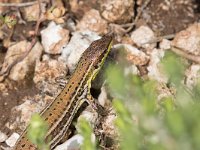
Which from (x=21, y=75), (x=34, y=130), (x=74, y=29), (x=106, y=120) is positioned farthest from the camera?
(x=74, y=29)

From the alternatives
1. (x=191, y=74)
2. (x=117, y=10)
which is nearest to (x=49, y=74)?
(x=117, y=10)

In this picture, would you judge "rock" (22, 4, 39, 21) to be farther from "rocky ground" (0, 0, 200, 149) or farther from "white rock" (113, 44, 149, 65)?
"white rock" (113, 44, 149, 65)

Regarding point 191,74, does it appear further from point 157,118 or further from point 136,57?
point 157,118

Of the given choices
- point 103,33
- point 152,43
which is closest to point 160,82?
point 152,43

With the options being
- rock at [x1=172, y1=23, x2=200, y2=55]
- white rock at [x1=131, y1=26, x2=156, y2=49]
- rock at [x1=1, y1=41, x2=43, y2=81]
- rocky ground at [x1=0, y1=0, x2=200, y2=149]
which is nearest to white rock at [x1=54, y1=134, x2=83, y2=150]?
rocky ground at [x1=0, y1=0, x2=200, y2=149]

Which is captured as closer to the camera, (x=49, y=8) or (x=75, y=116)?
(x=75, y=116)

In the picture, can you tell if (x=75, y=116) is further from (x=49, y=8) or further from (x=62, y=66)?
(x=49, y=8)
